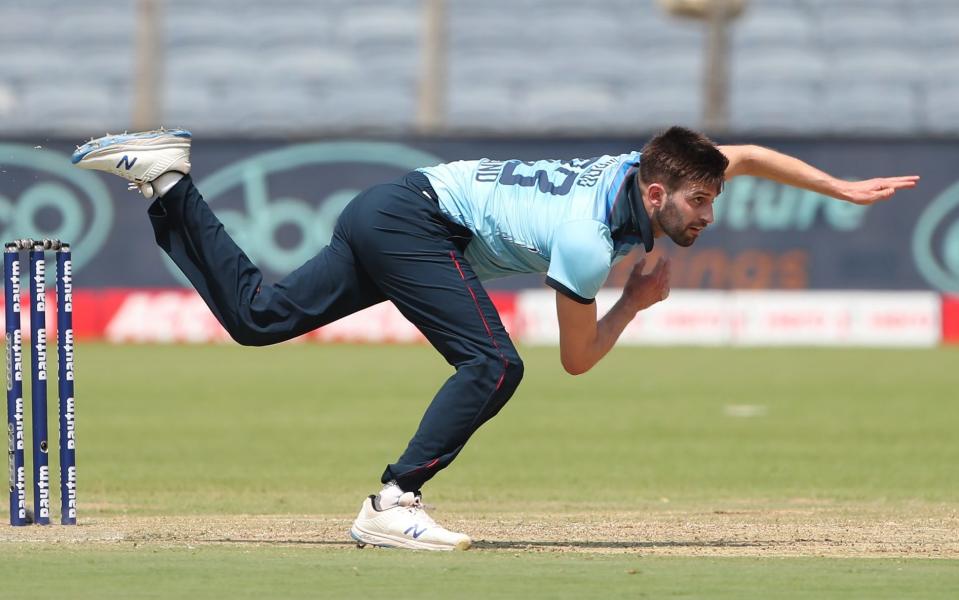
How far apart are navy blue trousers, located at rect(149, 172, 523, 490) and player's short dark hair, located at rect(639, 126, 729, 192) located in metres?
0.77

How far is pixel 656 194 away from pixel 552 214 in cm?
36

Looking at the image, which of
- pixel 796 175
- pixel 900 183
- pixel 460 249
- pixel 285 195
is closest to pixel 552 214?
pixel 460 249

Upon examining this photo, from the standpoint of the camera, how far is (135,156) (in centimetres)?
595

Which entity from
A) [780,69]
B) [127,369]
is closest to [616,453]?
[127,369]

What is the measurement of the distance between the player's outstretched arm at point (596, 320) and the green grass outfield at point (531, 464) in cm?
71

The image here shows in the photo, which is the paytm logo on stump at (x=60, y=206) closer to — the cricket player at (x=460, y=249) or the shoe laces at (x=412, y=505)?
the cricket player at (x=460, y=249)

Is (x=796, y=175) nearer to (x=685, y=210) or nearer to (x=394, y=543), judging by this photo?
(x=685, y=210)

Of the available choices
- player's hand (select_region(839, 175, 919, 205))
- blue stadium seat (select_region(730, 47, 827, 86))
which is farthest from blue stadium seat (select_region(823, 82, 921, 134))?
player's hand (select_region(839, 175, 919, 205))

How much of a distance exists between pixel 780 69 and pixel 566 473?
19.0m

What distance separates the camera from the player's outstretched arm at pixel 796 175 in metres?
6.05

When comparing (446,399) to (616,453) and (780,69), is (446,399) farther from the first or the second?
(780,69)

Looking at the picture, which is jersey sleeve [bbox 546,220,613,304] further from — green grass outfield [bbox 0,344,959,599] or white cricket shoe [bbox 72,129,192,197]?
white cricket shoe [bbox 72,129,192,197]

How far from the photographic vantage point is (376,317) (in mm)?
20828

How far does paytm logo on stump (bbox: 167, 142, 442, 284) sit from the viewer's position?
69.4 ft
